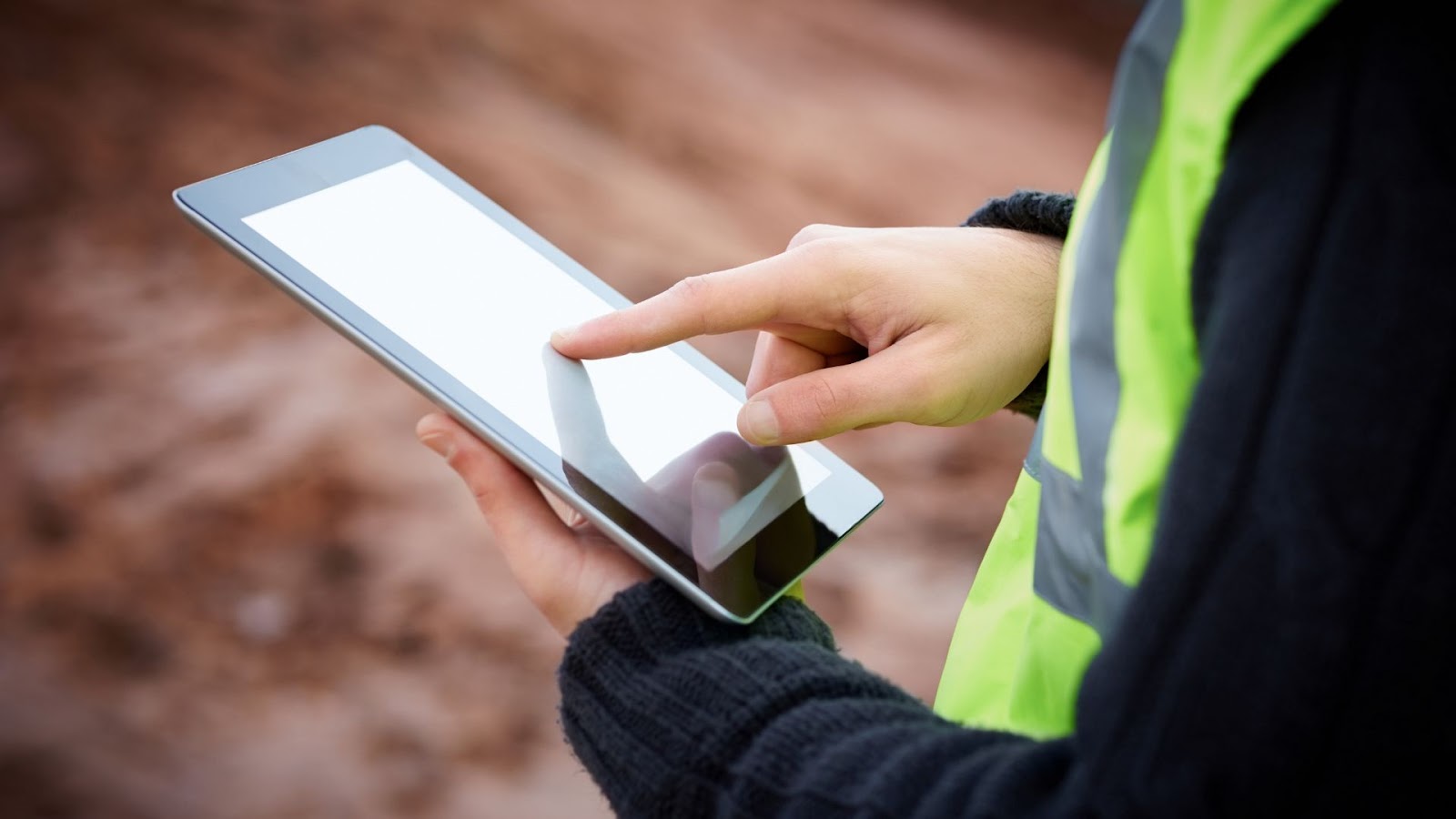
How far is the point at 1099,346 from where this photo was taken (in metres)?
0.47

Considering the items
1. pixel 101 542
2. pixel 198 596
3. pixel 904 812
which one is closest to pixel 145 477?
pixel 101 542

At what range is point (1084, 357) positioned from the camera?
1.56ft

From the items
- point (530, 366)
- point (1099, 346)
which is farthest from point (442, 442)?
point (1099, 346)

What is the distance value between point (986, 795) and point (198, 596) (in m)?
1.27

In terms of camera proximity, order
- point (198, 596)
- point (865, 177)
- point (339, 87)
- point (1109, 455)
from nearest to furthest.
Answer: point (1109, 455), point (198, 596), point (339, 87), point (865, 177)

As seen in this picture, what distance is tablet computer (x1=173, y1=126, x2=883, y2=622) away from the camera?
714 mm

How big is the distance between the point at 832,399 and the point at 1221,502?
36 centimetres

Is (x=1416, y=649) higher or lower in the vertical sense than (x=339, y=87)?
higher

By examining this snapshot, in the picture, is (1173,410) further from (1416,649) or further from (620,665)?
(620,665)

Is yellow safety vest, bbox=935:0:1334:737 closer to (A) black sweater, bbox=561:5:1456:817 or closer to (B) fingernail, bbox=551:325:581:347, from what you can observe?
(A) black sweater, bbox=561:5:1456:817

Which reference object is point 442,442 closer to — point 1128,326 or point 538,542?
point 538,542

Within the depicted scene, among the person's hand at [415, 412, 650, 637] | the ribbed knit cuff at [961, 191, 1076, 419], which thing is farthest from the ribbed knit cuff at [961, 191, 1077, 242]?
the person's hand at [415, 412, 650, 637]

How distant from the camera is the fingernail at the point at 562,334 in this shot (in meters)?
0.75

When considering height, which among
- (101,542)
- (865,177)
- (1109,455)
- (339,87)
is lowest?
(101,542)
